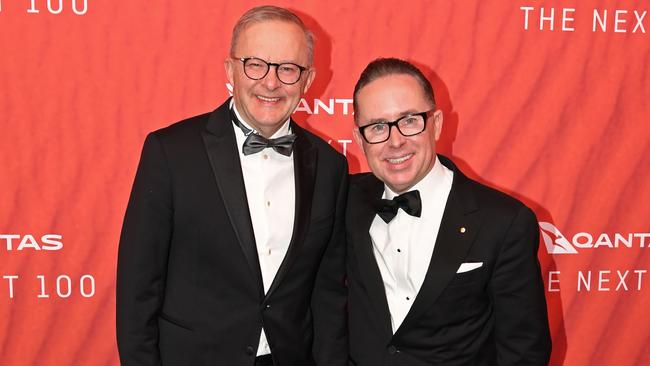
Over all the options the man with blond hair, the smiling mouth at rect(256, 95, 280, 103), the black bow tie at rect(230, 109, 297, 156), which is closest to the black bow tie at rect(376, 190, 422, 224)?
the man with blond hair

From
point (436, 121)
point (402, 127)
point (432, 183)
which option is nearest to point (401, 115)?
point (402, 127)

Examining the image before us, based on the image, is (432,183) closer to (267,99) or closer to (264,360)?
(267,99)

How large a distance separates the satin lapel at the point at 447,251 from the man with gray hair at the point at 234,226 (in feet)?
1.14

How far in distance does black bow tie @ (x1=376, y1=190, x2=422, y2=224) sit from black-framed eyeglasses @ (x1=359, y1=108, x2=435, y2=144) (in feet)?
0.59

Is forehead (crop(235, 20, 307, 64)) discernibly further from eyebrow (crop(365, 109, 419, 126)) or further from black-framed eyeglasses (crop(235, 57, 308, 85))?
eyebrow (crop(365, 109, 419, 126))

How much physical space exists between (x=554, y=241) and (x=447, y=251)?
3.96 ft

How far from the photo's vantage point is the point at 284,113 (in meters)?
1.88

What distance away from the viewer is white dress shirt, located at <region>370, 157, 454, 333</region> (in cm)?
190

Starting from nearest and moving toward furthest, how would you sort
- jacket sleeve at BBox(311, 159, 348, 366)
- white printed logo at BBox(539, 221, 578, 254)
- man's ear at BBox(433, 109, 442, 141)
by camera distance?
man's ear at BBox(433, 109, 442, 141), jacket sleeve at BBox(311, 159, 348, 366), white printed logo at BBox(539, 221, 578, 254)

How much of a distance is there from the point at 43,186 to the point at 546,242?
2.09 m

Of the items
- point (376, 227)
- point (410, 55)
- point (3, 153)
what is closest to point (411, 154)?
point (376, 227)

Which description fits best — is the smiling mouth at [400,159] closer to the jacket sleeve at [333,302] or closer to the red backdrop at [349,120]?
the jacket sleeve at [333,302]

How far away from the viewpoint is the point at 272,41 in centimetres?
184

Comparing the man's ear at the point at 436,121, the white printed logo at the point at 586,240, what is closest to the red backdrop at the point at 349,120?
the white printed logo at the point at 586,240
